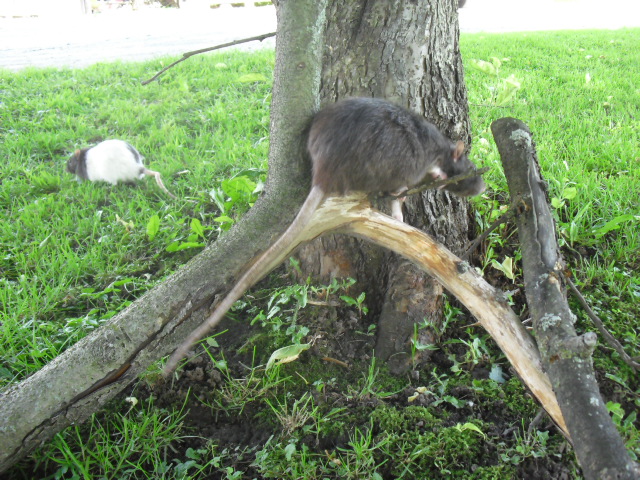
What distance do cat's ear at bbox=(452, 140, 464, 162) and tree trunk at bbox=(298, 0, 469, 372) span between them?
19cm

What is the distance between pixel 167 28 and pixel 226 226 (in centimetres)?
981

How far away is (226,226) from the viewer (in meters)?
3.22

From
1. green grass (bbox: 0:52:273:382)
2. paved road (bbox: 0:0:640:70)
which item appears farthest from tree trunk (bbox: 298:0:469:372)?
paved road (bbox: 0:0:640:70)

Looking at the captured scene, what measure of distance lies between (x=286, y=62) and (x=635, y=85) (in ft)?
15.4

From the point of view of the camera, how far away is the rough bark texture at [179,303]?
2045 mm

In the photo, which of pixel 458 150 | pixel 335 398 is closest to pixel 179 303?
pixel 335 398

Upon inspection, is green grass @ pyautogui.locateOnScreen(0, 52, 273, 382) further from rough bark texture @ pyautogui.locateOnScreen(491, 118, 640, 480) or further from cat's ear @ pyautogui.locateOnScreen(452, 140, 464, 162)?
rough bark texture @ pyautogui.locateOnScreen(491, 118, 640, 480)

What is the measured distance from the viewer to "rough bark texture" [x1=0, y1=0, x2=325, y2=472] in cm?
204

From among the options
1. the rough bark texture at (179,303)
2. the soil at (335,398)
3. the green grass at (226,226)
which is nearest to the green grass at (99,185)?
the green grass at (226,226)

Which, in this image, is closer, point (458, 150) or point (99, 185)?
point (458, 150)

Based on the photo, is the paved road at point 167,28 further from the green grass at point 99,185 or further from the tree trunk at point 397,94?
the tree trunk at point 397,94

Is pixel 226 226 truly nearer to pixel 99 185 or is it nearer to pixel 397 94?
pixel 397 94

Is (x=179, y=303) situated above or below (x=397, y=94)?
below

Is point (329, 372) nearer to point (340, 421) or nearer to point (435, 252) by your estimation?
point (340, 421)
